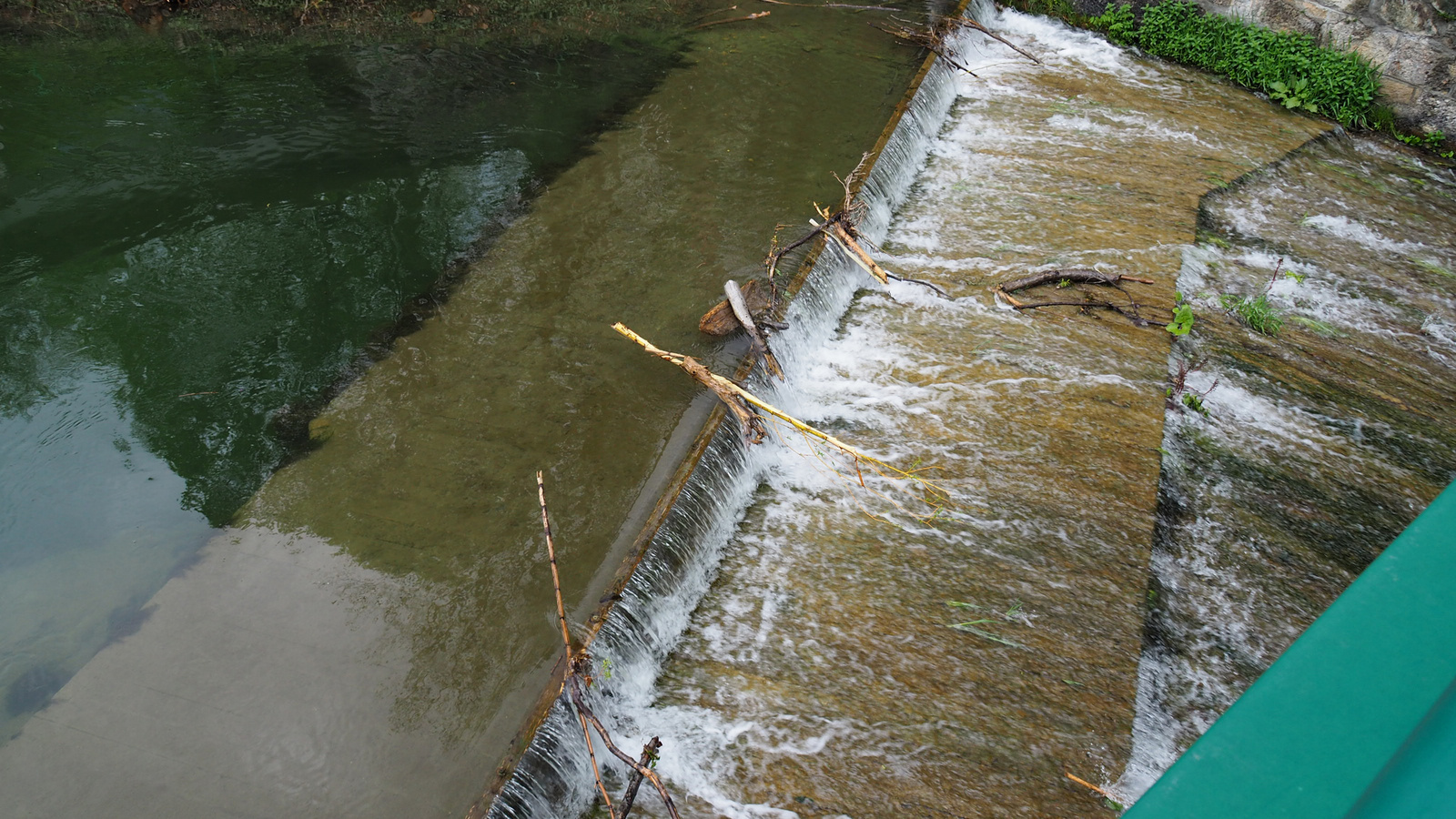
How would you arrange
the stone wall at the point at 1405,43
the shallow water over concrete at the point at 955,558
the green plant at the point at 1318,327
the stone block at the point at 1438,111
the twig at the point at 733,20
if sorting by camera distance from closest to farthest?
1. the shallow water over concrete at the point at 955,558
2. the green plant at the point at 1318,327
3. the stone wall at the point at 1405,43
4. the stone block at the point at 1438,111
5. the twig at the point at 733,20

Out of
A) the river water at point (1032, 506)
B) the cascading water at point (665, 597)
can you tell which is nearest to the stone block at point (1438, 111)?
the river water at point (1032, 506)

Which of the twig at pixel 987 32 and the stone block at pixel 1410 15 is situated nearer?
the stone block at pixel 1410 15

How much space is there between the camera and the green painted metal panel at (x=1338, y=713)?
98 cm

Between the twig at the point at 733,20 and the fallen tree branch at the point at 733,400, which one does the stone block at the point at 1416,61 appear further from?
the fallen tree branch at the point at 733,400

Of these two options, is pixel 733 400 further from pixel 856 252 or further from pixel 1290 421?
pixel 1290 421

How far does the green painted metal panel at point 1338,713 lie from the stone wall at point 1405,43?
310 inches

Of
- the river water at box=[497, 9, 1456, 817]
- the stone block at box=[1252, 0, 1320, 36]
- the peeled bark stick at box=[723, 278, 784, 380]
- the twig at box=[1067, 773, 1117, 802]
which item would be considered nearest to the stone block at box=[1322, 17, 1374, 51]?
the stone block at box=[1252, 0, 1320, 36]

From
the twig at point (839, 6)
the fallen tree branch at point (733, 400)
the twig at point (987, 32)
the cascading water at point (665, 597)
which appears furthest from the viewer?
the twig at point (839, 6)

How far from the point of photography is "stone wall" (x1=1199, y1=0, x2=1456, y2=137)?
674 cm

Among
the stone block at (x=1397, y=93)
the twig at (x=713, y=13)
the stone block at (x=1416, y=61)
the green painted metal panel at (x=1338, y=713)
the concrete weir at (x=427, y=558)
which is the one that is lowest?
the concrete weir at (x=427, y=558)

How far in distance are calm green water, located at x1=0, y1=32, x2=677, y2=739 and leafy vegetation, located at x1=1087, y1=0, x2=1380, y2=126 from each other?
4.64m

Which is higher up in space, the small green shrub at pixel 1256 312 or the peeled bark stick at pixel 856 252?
the small green shrub at pixel 1256 312

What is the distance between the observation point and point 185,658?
3129 mm

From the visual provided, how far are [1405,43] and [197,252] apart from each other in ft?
29.8
